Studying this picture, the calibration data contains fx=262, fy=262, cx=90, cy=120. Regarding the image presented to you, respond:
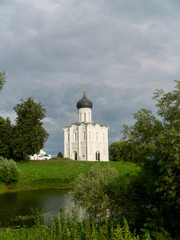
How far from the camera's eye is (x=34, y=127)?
37.9 metres

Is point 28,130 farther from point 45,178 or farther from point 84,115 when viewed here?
point 84,115

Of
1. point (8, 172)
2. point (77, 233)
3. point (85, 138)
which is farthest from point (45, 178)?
point (77, 233)

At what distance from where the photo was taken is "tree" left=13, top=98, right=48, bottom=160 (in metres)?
37.5

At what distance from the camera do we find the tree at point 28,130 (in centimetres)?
3750

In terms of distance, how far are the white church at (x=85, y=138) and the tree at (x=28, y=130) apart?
14442 millimetres

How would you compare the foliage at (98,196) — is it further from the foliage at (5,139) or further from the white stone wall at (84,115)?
the white stone wall at (84,115)

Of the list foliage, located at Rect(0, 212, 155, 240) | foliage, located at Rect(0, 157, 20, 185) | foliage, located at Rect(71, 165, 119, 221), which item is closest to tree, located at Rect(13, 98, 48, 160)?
foliage, located at Rect(0, 157, 20, 185)

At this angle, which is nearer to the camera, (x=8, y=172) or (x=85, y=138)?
(x=8, y=172)

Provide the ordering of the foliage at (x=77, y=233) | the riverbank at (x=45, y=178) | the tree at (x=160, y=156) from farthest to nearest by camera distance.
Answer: the riverbank at (x=45, y=178)
the tree at (x=160, y=156)
the foliage at (x=77, y=233)

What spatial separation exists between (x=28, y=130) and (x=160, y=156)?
3294 centimetres

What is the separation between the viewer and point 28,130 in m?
38.1

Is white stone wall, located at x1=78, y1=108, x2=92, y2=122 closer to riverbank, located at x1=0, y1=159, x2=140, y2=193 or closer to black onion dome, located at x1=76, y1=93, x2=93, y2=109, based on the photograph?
black onion dome, located at x1=76, y1=93, x2=93, y2=109

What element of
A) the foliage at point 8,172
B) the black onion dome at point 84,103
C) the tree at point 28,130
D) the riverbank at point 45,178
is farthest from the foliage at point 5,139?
the black onion dome at point 84,103

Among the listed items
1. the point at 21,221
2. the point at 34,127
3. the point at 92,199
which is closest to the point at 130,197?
the point at 92,199
